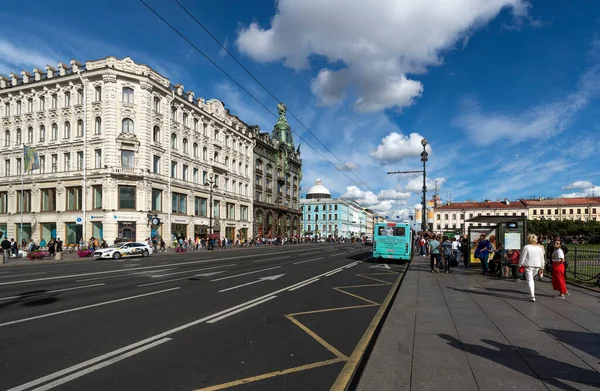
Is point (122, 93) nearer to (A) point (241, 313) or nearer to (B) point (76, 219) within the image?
(B) point (76, 219)

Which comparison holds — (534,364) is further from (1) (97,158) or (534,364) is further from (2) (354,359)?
(1) (97,158)

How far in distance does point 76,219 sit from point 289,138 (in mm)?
52440

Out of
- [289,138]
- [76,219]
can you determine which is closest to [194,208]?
[76,219]

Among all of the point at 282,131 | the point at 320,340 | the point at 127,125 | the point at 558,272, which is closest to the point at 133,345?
the point at 320,340

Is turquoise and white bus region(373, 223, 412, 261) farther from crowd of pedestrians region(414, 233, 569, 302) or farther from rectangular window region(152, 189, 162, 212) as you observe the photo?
rectangular window region(152, 189, 162, 212)

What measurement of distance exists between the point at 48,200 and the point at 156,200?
12.4m

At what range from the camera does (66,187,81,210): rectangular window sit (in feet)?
138

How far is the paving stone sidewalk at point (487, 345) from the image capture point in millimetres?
4457

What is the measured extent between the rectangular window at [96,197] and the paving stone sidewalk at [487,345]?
128 feet

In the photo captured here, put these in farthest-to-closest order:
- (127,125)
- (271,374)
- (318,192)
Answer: (318,192)
(127,125)
(271,374)

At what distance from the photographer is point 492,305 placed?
913cm

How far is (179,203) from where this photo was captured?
48344 millimetres

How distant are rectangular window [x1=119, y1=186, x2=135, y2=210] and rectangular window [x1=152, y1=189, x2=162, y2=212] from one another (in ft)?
8.82

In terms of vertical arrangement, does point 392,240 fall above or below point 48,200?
below
